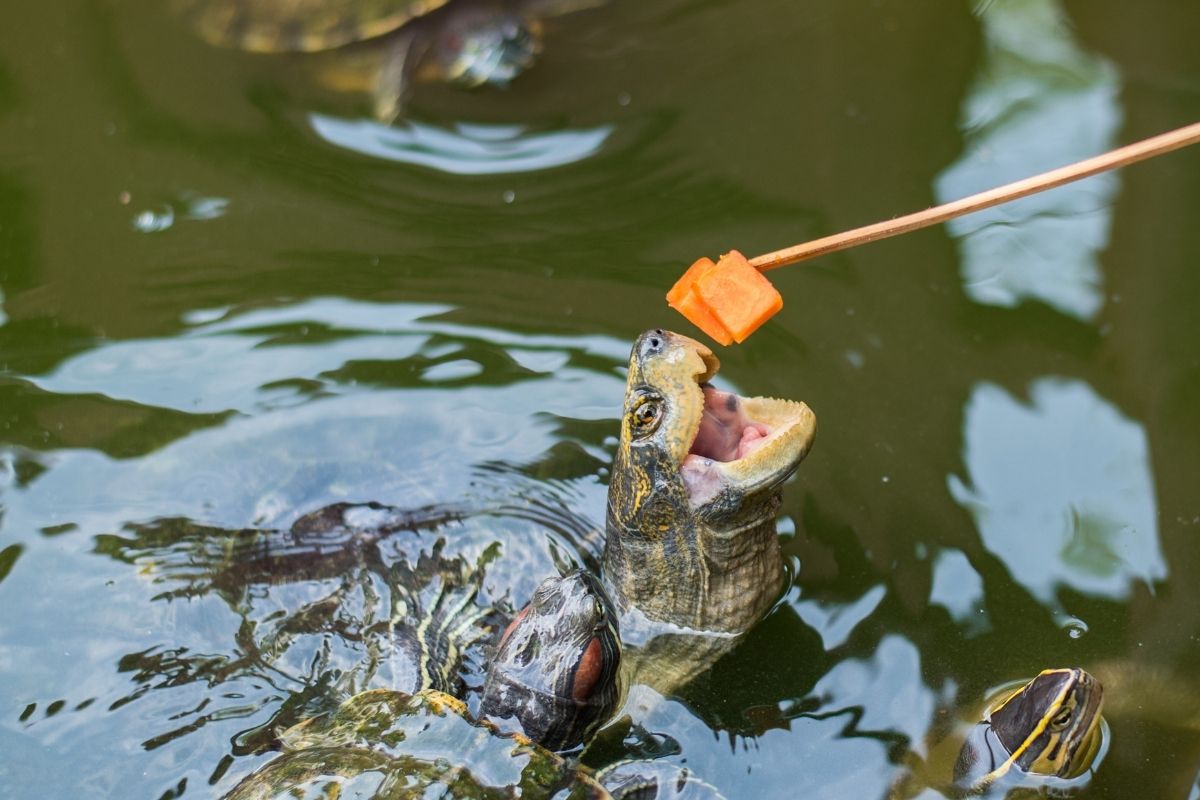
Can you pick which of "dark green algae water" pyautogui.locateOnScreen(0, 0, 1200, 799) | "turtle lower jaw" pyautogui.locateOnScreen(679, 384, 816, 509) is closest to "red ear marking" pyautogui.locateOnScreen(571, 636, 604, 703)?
"dark green algae water" pyautogui.locateOnScreen(0, 0, 1200, 799)

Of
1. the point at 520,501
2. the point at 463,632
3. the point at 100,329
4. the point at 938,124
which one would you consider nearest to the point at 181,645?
the point at 463,632

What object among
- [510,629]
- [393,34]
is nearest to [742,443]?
[510,629]

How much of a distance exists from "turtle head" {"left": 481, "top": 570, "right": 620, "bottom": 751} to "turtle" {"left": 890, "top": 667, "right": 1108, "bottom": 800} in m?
0.78

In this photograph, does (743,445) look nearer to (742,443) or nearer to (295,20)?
(742,443)

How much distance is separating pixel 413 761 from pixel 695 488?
2.85 ft

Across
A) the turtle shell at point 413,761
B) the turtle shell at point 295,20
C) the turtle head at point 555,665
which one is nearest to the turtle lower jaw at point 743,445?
the turtle head at point 555,665

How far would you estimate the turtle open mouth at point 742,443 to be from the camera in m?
2.61

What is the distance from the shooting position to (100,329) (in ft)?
12.4

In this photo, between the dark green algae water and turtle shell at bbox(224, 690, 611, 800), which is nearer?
turtle shell at bbox(224, 690, 611, 800)

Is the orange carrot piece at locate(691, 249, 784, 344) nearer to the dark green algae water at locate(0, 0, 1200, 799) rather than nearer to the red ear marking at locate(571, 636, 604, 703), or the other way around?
the red ear marking at locate(571, 636, 604, 703)

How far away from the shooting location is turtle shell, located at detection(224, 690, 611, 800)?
239cm

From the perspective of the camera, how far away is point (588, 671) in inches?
107

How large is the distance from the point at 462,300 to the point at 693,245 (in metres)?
0.80

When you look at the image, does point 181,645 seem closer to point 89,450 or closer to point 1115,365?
point 89,450
